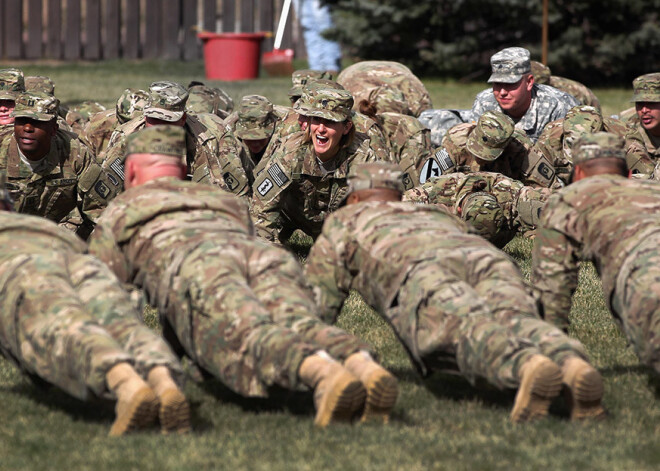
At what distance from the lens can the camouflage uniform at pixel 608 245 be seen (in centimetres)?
598

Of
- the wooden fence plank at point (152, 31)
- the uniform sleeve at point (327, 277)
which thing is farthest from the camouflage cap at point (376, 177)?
the wooden fence plank at point (152, 31)

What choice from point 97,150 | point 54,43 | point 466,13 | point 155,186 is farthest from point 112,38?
point 155,186

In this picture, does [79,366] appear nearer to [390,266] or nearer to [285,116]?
[390,266]

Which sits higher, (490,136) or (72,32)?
(490,136)

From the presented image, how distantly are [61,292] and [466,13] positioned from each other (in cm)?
1740

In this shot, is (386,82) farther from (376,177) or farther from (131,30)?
(131,30)

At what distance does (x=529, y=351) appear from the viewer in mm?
5484

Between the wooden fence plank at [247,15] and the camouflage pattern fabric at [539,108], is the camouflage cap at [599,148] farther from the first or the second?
the wooden fence plank at [247,15]

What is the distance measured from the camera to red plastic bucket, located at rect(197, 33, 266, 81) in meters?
23.9

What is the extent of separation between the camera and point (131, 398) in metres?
5.20

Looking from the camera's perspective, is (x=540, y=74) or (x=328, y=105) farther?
(x=540, y=74)

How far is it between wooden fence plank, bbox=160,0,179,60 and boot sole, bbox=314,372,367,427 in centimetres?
2375

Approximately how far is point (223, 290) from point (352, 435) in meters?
0.94

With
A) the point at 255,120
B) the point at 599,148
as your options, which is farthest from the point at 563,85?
the point at 599,148
